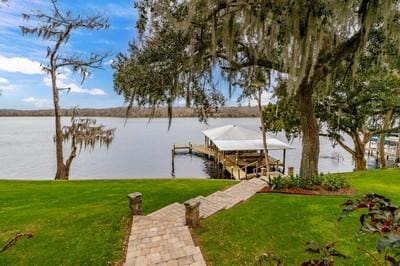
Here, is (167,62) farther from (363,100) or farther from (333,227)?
(363,100)

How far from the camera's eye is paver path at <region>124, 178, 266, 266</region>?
527cm

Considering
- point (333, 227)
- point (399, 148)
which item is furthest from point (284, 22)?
point (399, 148)

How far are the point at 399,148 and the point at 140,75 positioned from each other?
25929 millimetres

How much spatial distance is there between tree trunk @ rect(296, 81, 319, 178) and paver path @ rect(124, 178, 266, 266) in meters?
2.09

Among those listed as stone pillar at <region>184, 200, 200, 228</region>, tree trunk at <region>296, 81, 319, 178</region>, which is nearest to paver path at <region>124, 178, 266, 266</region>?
stone pillar at <region>184, 200, 200, 228</region>

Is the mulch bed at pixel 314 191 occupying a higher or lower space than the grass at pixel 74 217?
higher

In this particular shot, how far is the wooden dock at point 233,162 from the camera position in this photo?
2109 cm

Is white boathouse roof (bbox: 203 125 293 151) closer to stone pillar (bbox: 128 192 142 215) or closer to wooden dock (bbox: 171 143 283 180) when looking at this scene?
wooden dock (bbox: 171 143 283 180)

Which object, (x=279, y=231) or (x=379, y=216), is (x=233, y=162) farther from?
(x=379, y=216)

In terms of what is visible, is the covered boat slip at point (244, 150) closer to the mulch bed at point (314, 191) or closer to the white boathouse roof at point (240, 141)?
the white boathouse roof at point (240, 141)

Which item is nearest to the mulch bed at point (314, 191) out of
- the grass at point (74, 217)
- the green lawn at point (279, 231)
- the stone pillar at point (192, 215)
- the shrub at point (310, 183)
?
the shrub at point (310, 183)

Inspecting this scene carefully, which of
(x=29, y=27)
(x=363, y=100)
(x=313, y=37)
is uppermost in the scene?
(x=29, y=27)

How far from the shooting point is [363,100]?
47.2 feet

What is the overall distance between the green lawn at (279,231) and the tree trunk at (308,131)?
47.6 inches
